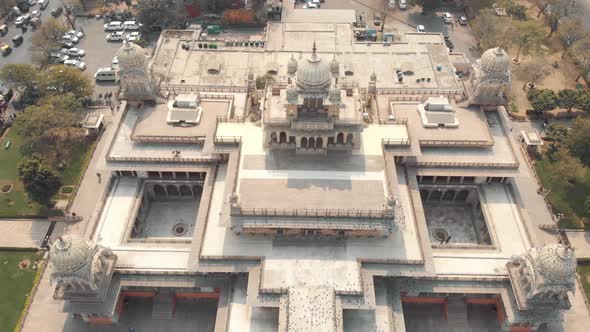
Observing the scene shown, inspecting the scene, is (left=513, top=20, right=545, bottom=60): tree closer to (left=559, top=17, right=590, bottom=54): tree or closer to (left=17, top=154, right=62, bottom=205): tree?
(left=559, top=17, right=590, bottom=54): tree

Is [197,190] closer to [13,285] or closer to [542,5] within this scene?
[13,285]

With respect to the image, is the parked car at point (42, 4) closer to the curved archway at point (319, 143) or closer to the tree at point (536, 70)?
the curved archway at point (319, 143)

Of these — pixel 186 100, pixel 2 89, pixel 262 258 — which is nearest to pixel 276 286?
pixel 262 258

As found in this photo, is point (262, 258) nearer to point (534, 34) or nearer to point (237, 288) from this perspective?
point (237, 288)

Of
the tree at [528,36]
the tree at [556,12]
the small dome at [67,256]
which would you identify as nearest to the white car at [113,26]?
the small dome at [67,256]

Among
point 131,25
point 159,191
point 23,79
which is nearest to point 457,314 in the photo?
point 159,191

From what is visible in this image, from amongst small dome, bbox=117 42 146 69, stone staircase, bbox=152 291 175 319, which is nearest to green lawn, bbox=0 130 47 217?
stone staircase, bbox=152 291 175 319
